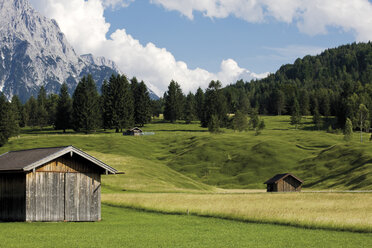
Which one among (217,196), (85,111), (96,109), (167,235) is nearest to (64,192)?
(167,235)

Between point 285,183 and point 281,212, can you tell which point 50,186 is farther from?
point 285,183

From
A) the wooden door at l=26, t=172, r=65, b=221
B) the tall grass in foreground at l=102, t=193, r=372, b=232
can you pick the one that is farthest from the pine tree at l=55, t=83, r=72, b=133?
the wooden door at l=26, t=172, r=65, b=221

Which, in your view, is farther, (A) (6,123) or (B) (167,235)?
(A) (6,123)

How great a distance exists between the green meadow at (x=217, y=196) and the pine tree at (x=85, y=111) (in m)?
21.4

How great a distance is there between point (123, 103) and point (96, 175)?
142 m

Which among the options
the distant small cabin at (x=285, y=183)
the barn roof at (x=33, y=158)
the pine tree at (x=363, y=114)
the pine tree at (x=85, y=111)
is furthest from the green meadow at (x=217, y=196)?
the pine tree at (x=85, y=111)

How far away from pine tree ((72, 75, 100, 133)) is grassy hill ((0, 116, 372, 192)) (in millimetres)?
20624

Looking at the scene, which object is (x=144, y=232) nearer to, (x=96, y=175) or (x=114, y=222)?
(x=114, y=222)

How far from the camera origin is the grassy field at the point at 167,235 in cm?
2511

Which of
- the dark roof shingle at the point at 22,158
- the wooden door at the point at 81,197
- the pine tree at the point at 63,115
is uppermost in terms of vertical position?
the pine tree at the point at 63,115

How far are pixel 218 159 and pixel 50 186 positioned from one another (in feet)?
322

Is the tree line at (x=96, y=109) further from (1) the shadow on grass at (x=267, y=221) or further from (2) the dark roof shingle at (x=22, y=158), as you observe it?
(2) the dark roof shingle at (x=22, y=158)

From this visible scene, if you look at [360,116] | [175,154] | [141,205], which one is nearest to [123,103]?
[175,154]

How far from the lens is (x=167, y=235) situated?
93.2 feet
